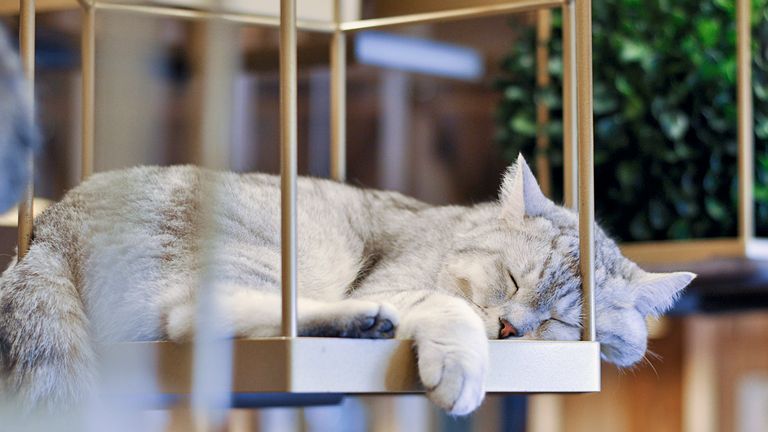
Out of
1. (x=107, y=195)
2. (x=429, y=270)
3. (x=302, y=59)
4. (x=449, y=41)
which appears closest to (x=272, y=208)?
(x=429, y=270)

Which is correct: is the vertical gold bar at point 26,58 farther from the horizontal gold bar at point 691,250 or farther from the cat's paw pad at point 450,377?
the horizontal gold bar at point 691,250

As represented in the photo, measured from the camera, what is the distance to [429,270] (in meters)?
1.25

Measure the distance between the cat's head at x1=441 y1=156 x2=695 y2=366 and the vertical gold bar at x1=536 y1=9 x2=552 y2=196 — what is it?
0.86 m

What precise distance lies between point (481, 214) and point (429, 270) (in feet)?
0.41

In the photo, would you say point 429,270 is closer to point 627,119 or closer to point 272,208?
point 272,208

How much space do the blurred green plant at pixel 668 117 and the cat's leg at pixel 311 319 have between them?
1297 millimetres

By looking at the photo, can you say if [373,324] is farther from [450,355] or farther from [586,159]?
[586,159]

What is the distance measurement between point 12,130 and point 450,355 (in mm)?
403

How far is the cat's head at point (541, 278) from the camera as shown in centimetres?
109

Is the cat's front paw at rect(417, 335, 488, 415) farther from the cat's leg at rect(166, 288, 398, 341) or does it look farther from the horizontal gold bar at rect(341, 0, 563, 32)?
the horizontal gold bar at rect(341, 0, 563, 32)

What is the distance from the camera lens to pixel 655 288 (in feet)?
3.96

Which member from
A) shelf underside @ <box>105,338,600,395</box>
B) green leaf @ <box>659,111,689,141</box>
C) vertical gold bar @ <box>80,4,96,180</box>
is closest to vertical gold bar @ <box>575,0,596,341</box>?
shelf underside @ <box>105,338,600,395</box>

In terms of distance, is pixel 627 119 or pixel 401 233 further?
pixel 627 119

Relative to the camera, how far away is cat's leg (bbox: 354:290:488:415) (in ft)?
2.79
